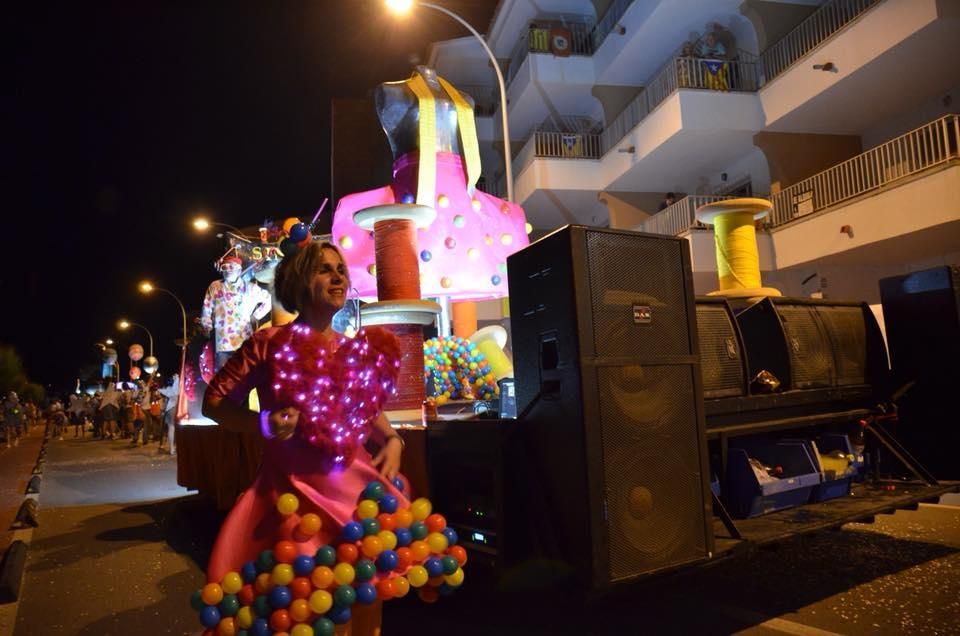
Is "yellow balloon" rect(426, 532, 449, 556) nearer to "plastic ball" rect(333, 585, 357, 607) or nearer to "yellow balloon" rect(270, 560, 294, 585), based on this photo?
"plastic ball" rect(333, 585, 357, 607)

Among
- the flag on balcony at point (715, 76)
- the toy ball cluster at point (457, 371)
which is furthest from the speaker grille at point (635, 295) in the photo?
the flag on balcony at point (715, 76)

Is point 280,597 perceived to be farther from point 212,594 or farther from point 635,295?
point 635,295

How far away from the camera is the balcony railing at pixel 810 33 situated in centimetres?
1395

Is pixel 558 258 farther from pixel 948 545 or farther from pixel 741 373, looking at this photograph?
pixel 948 545

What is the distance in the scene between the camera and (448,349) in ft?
28.9

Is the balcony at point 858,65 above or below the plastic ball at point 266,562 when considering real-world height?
above

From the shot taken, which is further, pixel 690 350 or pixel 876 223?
pixel 876 223

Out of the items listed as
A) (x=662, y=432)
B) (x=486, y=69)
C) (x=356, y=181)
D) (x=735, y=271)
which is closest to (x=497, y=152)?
(x=486, y=69)

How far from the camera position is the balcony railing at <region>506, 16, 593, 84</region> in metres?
20.2

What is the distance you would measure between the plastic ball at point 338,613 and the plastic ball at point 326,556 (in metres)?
0.15

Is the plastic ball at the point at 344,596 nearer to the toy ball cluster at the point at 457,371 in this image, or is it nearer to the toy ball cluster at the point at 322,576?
the toy ball cluster at the point at 322,576

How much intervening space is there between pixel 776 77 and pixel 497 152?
1081cm

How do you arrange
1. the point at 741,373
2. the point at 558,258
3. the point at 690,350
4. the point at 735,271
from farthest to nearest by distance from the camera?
the point at 735,271, the point at 741,373, the point at 690,350, the point at 558,258

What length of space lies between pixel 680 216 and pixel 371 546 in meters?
16.0
